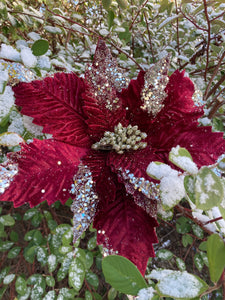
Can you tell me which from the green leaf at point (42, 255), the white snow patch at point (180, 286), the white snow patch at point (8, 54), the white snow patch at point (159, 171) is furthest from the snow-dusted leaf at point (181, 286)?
the green leaf at point (42, 255)

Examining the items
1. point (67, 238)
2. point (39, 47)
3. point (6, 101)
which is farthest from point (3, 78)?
point (67, 238)

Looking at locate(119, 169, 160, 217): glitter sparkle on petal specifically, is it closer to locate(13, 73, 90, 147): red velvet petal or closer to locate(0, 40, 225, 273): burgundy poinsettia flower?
locate(0, 40, 225, 273): burgundy poinsettia flower

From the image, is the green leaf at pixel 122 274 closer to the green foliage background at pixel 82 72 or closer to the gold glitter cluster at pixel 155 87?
the green foliage background at pixel 82 72

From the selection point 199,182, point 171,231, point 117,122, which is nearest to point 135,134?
point 117,122

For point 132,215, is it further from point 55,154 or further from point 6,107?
point 6,107

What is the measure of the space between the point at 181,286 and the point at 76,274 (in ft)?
1.26

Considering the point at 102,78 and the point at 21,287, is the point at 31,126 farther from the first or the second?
the point at 21,287

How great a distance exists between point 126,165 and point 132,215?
0.25 feet

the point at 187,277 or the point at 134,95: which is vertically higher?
the point at 134,95

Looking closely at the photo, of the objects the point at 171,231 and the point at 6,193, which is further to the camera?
the point at 171,231

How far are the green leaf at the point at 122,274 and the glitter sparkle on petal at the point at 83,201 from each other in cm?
7

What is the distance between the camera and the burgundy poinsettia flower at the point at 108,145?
1.02 feet

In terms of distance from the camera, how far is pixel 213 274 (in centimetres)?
22

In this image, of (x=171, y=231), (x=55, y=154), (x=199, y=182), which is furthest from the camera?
(x=171, y=231)
